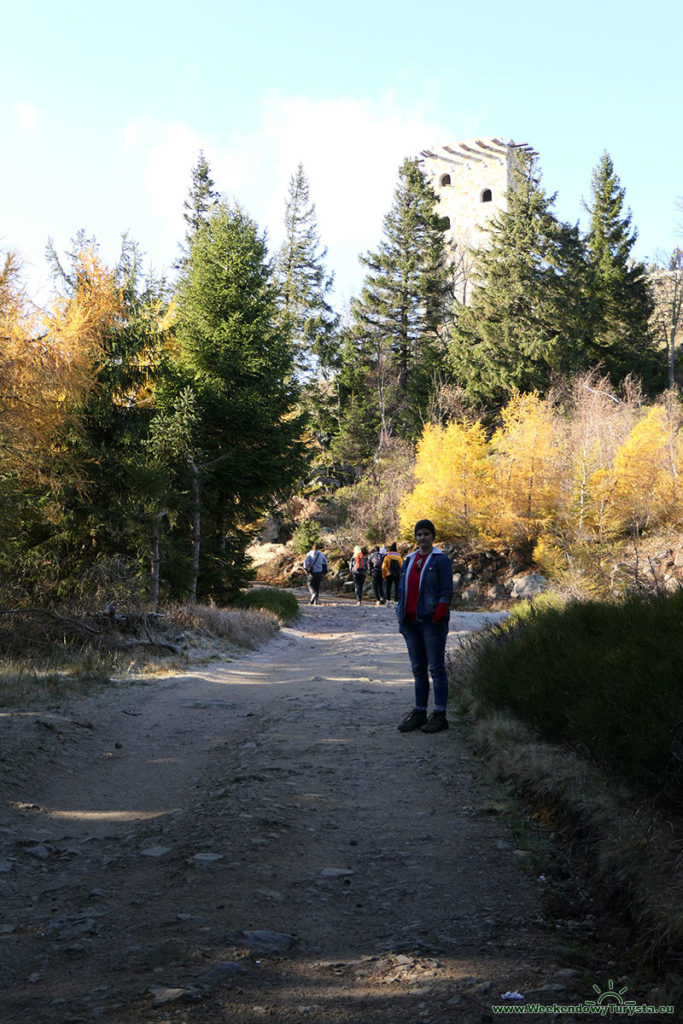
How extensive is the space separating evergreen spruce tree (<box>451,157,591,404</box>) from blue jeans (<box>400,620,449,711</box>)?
4202 centimetres

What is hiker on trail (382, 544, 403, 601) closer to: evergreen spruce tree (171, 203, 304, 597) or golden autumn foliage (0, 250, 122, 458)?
evergreen spruce tree (171, 203, 304, 597)

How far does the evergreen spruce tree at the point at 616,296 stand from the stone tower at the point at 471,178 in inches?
574

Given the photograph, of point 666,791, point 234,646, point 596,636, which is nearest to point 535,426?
point 234,646

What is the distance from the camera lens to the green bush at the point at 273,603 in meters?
22.6

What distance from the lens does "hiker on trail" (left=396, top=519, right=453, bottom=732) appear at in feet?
25.6

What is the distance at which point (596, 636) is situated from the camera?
710 cm

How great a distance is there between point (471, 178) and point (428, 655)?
73205 millimetres

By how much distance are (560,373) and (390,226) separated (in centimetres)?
2006

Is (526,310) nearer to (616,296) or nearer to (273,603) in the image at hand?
(616,296)

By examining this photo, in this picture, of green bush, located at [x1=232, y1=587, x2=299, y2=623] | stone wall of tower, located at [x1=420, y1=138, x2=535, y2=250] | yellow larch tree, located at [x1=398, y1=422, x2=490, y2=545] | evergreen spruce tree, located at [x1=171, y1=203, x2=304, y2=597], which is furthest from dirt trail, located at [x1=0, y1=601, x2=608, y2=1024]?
stone wall of tower, located at [x1=420, y1=138, x2=535, y2=250]

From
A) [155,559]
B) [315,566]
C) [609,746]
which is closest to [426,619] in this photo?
[609,746]

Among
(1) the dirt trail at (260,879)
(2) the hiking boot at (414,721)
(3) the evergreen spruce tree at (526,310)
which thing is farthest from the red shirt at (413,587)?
(3) the evergreen spruce tree at (526,310)

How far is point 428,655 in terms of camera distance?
7.98 m

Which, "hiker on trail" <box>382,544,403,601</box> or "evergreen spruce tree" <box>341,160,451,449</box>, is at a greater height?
"evergreen spruce tree" <box>341,160,451,449</box>
